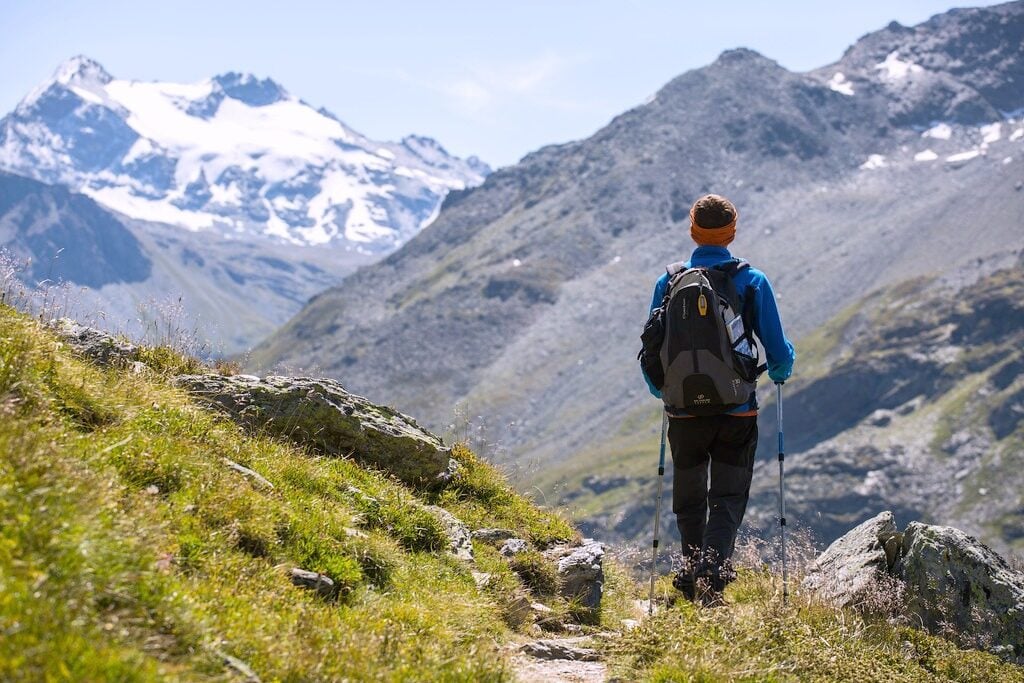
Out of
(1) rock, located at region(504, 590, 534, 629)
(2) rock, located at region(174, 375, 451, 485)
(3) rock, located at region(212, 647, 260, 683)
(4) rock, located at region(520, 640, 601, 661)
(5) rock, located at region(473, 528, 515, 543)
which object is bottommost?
(4) rock, located at region(520, 640, 601, 661)

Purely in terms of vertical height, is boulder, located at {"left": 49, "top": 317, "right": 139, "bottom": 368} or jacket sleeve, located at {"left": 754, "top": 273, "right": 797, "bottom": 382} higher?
jacket sleeve, located at {"left": 754, "top": 273, "right": 797, "bottom": 382}

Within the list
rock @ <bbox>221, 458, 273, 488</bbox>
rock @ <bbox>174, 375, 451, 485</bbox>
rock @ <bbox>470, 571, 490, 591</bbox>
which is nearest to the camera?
rock @ <bbox>221, 458, 273, 488</bbox>

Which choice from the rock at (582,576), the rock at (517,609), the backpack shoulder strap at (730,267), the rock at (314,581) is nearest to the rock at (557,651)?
the rock at (517,609)

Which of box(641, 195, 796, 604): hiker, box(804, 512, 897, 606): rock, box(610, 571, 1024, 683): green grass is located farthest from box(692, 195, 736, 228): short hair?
box(804, 512, 897, 606): rock

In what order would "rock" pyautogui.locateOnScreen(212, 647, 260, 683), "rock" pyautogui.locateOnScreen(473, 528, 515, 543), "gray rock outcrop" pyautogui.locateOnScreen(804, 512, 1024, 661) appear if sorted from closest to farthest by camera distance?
"rock" pyautogui.locateOnScreen(212, 647, 260, 683) → "gray rock outcrop" pyautogui.locateOnScreen(804, 512, 1024, 661) → "rock" pyautogui.locateOnScreen(473, 528, 515, 543)

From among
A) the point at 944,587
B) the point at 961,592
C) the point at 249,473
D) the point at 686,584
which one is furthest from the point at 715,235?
the point at 249,473

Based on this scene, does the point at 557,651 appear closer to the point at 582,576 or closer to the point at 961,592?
the point at 582,576

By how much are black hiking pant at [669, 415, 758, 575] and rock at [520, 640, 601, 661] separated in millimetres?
1443

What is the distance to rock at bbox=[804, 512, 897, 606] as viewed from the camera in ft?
31.1

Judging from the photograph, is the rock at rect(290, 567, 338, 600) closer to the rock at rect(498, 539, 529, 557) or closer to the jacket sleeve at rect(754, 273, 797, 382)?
the rock at rect(498, 539, 529, 557)

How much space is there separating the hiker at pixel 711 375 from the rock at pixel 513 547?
167cm

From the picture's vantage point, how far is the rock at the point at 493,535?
9.86 m

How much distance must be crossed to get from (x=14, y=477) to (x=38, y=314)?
4.80 metres

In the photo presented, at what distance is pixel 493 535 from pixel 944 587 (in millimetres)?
4533
